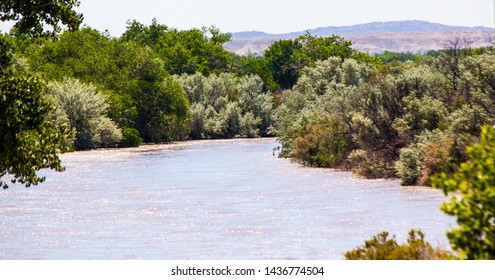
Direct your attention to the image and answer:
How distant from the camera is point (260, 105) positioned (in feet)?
Answer: 260

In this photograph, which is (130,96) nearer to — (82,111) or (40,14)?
(82,111)

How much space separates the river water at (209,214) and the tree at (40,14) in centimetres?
437

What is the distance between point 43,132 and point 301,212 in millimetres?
9222

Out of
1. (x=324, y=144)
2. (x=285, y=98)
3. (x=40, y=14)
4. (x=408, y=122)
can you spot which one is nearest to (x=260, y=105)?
(x=285, y=98)

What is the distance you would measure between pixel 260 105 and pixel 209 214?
5424 centimetres

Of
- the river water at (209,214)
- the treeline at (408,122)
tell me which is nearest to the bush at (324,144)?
the treeline at (408,122)

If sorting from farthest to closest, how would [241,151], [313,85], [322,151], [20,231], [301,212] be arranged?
1. [313,85]
2. [241,151]
3. [322,151]
4. [301,212]
5. [20,231]

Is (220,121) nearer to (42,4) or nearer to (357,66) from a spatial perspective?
(357,66)

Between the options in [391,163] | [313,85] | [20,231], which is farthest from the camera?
[313,85]

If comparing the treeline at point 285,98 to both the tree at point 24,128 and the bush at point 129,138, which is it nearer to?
the bush at point 129,138

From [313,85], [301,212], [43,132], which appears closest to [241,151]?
[313,85]

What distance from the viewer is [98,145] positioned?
207 feet

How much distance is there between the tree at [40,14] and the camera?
1833cm

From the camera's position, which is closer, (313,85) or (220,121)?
(313,85)
